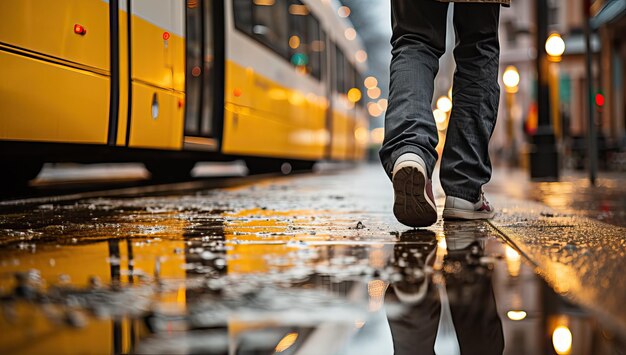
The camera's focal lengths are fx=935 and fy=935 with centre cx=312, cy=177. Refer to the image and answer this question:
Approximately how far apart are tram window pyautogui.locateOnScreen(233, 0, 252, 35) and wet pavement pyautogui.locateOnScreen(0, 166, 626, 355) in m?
6.82

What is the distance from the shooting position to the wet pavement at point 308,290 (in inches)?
60.1

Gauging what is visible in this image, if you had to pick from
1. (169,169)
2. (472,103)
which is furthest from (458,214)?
(169,169)

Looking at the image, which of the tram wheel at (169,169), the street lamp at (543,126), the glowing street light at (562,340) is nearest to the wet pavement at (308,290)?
the glowing street light at (562,340)

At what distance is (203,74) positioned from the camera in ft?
29.5

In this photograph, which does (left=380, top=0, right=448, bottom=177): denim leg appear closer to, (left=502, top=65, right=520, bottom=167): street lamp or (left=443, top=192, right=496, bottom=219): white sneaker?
(left=443, top=192, right=496, bottom=219): white sneaker

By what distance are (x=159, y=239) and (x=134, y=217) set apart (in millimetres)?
1191

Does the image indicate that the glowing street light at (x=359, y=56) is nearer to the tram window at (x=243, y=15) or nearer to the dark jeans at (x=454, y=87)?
the tram window at (x=243, y=15)

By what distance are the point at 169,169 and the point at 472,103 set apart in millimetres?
7391

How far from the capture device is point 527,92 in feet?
138

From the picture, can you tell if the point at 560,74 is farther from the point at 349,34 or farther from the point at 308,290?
the point at 308,290

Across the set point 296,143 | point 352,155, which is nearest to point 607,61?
point 352,155

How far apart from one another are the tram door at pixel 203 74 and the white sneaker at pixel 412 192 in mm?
4772

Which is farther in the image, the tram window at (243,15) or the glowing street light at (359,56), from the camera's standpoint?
the glowing street light at (359,56)

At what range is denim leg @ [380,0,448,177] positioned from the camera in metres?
3.69
